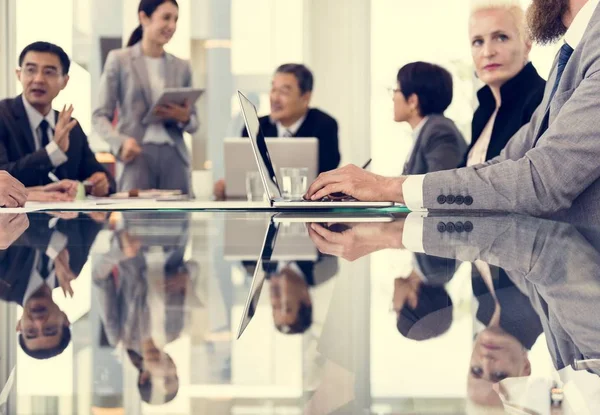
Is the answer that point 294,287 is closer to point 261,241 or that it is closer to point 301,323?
point 301,323

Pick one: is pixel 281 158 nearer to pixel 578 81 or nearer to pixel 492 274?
pixel 578 81

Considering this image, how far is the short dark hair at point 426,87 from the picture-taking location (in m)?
4.56

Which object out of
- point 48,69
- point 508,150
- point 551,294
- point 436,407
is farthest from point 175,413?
point 48,69

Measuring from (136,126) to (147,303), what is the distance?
5068 millimetres

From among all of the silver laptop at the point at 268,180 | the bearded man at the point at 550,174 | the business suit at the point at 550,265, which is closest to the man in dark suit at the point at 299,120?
the silver laptop at the point at 268,180

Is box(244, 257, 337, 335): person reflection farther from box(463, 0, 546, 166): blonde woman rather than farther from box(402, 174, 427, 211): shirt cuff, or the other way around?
box(463, 0, 546, 166): blonde woman

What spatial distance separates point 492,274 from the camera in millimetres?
749

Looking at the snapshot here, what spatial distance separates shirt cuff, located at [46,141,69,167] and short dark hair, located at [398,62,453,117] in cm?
197

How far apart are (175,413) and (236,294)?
0.32 meters

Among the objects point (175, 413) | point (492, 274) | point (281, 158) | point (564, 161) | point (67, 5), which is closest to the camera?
point (175, 413)

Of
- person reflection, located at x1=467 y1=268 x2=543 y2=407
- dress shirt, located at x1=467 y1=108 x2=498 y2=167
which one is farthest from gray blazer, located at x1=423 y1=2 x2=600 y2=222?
dress shirt, located at x1=467 y1=108 x2=498 y2=167

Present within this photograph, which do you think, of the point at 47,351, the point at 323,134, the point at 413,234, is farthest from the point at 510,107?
the point at 47,351

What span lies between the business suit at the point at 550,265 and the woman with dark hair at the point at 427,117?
2776 mm

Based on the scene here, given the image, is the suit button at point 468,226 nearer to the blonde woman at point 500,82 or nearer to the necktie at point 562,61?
the necktie at point 562,61
